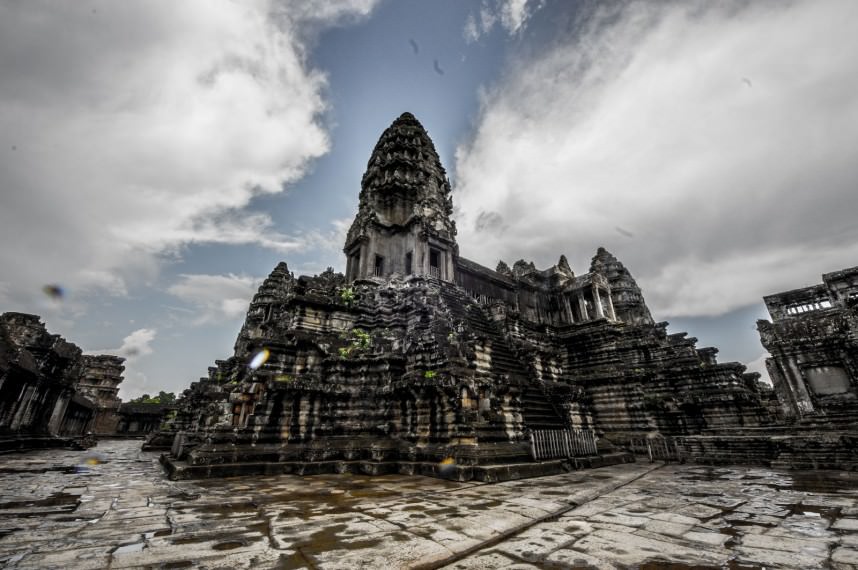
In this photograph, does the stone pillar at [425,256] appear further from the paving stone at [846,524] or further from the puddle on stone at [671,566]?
the puddle on stone at [671,566]

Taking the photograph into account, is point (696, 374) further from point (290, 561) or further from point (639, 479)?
point (290, 561)

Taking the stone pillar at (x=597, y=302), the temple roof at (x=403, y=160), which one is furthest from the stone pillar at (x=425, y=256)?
the stone pillar at (x=597, y=302)

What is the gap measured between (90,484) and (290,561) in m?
7.83

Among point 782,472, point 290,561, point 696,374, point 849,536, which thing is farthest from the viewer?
point 696,374

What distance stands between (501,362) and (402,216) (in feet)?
36.2

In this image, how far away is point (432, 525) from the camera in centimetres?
459

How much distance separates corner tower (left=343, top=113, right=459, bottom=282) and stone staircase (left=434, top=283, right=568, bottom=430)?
255 cm

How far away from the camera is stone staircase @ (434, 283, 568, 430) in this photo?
520 inches

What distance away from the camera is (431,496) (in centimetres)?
662

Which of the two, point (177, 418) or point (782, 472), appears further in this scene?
point (177, 418)

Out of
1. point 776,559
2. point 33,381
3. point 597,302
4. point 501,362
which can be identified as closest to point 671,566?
point 776,559

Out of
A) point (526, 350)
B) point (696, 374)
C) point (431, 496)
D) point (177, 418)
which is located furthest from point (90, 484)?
point (696, 374)

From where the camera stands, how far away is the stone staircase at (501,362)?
13.2 meters

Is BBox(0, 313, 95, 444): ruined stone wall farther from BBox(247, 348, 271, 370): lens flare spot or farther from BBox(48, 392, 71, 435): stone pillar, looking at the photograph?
BBox(247, 348, 271, 370): lens flare spot
